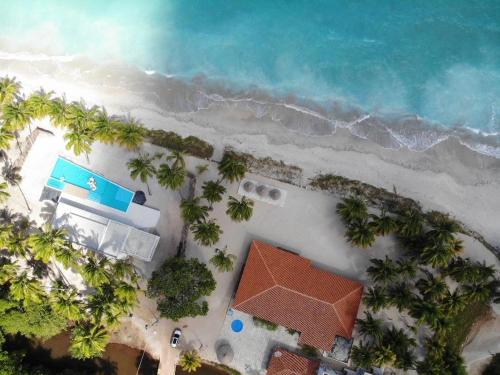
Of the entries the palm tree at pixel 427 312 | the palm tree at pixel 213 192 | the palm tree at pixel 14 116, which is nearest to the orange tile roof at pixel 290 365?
the palm tree at pixel 427 312

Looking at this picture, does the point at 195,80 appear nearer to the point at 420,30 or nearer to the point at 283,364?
the point at 420,30

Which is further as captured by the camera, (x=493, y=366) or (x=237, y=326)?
(x=237, y=326)

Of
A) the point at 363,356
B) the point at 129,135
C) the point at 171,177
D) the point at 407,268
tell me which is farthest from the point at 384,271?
the point at 129,135

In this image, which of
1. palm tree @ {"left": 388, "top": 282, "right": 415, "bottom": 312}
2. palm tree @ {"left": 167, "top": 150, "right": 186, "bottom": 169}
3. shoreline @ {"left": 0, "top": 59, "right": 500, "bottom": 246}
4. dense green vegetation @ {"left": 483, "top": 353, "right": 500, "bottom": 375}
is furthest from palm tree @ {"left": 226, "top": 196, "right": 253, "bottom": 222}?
dense green vegetation @ {"left": 483, "top": 353, "right": 500, "bottom": 375}

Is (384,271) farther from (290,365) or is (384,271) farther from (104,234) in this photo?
(104,234)

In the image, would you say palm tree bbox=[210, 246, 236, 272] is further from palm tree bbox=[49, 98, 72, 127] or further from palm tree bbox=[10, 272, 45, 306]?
palm tree bbox=[49, 98, 72, 127]

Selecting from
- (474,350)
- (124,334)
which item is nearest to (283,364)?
(124,334)

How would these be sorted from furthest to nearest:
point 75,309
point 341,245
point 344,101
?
point 344,101, point 341,245, point 75,309
